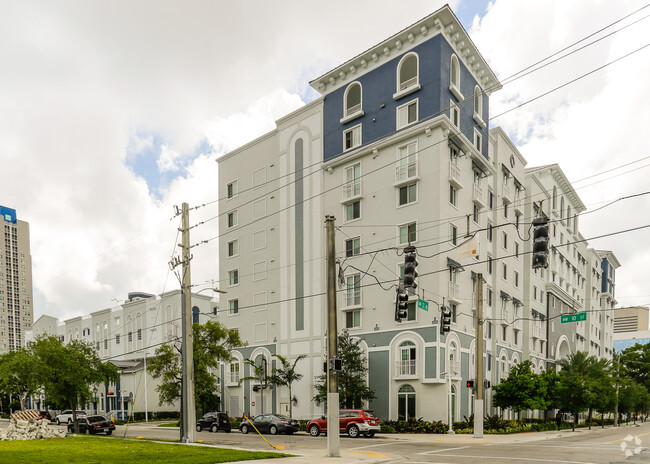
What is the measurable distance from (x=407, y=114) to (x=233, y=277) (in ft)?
80.0

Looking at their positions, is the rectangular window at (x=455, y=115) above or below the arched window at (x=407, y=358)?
above

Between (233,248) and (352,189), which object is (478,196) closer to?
(352,189)

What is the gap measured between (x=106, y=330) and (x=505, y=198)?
6635cm

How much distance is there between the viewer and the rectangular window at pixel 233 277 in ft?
173

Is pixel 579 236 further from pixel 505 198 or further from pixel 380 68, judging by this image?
pixel 380 68

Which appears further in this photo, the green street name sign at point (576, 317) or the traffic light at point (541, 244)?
the green street name sign at point (576, 317)

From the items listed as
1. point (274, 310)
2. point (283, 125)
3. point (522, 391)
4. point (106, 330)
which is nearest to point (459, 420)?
point (522, 391)

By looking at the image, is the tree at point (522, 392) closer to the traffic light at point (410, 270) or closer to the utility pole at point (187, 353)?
the utility pole at point (187, 353)

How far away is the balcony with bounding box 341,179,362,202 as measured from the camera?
43566 millimetres

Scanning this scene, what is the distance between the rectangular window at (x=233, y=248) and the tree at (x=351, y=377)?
57.7 feet

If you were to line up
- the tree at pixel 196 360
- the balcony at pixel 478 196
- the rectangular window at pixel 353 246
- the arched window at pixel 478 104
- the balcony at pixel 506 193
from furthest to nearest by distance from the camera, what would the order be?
the balcony at pixel 506 193 < the arched window at pixel 478 104 < the balcony at pixel 478 196 < the rectangular window at pixel 353 246 < the tree at pixel 196 360

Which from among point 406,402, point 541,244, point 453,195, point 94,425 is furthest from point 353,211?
point 541,244

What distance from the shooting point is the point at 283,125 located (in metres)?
50.5

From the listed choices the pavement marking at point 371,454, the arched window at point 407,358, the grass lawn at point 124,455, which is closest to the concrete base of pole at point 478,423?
the arched window at point 407,358
